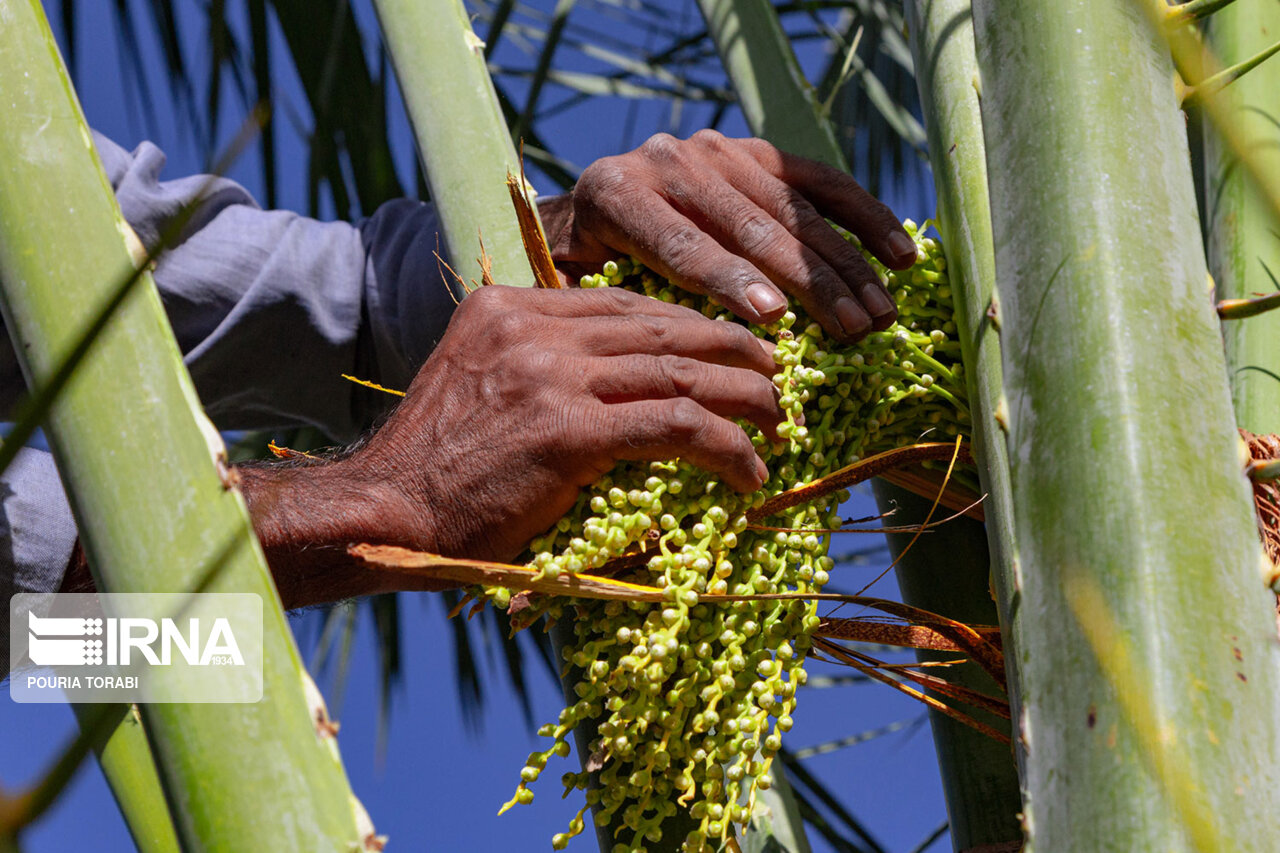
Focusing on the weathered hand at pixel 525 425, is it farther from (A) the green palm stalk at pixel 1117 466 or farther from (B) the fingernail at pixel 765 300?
(A) the green palm stalk at pixel 1117 466

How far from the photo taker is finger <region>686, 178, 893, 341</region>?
74cm

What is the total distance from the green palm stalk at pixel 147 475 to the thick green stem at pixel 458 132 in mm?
440

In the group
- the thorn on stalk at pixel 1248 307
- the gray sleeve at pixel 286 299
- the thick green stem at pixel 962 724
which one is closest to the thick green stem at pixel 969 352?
the thick green stem at pixel 962 724

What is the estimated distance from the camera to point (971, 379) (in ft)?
2.24

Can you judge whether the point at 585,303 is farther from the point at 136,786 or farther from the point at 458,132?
the point at 136,786

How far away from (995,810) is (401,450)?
51cm

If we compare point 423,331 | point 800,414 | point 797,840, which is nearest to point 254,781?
point 800,414

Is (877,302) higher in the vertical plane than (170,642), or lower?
higher

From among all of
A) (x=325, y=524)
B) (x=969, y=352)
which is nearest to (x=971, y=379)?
(x=969, y=352)

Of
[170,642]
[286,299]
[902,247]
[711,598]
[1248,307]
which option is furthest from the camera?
[286,299]

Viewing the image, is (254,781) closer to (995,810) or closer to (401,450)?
(401,450)

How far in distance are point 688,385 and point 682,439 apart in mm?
48

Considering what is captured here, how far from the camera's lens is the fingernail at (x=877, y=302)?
74 cm

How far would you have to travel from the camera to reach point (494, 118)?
89 cm
